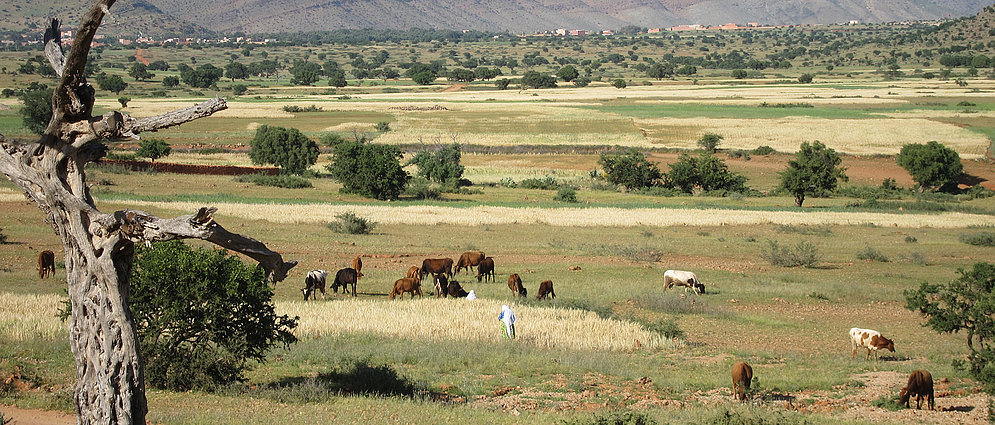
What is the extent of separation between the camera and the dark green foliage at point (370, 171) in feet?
176

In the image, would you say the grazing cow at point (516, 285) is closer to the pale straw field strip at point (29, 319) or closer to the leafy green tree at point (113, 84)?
the pale straw field strip at point (29, 319)

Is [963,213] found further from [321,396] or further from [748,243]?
[321,396]

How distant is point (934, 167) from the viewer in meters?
63.5

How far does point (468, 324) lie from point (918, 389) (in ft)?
31.3

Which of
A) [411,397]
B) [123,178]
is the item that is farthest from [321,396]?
[123,178]

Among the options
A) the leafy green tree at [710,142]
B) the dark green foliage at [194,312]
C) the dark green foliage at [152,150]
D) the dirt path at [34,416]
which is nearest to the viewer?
the dirt path at [34,416]

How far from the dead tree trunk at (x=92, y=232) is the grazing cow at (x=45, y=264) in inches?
785

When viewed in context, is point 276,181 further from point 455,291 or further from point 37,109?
point 455,291

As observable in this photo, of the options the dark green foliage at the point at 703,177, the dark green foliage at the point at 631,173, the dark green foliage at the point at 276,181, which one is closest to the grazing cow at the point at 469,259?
the dark green foliage at the point at 276,181

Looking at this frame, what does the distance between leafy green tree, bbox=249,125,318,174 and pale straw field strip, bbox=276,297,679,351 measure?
46.4 meters

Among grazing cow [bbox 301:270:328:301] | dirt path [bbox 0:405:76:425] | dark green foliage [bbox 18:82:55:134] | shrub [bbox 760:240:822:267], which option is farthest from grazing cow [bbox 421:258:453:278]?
dark green foliage [bbox 18:82:55:134]

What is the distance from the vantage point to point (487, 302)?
23422 millimetres

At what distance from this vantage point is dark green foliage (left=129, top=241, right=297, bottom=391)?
12.4 m

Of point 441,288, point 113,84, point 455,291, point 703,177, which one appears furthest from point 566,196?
point 113,84
